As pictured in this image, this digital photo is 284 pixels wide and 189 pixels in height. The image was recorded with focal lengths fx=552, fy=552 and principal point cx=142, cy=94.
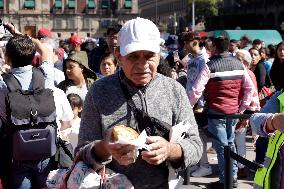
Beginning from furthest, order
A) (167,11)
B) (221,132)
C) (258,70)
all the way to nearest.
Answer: (167,11)
(258,70)
(221,132)

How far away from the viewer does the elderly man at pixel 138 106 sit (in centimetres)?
248

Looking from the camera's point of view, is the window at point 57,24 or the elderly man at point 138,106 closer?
the elderly man at point 138,106

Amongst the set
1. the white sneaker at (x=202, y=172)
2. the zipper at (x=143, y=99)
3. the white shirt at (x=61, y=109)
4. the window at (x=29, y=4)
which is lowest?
the white sneaker at (x=202, y=172)

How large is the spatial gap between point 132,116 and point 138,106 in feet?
0.18

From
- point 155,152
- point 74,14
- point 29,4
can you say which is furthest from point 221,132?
point 74,14

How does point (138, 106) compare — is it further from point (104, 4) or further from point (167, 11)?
point (167, 11)

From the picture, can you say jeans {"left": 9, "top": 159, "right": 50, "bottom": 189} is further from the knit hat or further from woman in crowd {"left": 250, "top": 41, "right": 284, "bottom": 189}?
the knit hat

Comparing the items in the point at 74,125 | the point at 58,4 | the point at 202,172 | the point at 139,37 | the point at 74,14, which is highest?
the point at 58,4

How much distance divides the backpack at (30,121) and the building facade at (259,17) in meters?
63.4

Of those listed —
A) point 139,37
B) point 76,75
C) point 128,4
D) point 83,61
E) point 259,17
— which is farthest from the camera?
point 128,4

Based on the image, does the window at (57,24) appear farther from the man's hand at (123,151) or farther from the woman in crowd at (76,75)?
the man's hand at (123,151)

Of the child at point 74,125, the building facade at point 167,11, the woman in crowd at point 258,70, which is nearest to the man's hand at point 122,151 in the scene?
the child at point 74,125

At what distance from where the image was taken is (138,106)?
2.54 metres

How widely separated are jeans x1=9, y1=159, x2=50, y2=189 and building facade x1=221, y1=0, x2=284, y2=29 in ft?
208
